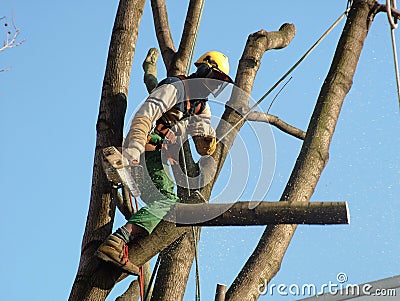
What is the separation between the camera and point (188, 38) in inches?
211

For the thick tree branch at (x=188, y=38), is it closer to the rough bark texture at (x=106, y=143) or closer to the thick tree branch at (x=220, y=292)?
the rough bark texture at (x=106, y=143)

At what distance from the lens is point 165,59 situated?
18.0ft

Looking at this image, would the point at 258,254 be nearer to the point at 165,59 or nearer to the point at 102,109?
the point at 102,109

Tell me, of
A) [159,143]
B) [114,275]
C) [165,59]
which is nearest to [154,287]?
[114,275]

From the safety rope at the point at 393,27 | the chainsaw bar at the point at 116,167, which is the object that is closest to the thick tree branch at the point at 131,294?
the chainsaw bar at the point at 116,167

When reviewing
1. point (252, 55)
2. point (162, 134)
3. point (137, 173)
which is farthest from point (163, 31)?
point (137, 173)

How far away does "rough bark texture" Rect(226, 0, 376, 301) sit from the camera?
166 inches

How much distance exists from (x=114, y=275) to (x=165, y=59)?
6.59 ft

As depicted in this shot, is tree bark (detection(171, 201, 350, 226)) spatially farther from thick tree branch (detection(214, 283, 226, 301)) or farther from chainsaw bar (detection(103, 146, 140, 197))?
thick tree branch (detection(214, 283, 226, 301))

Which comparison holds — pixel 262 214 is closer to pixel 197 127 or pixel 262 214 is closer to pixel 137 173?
pixel 137 173

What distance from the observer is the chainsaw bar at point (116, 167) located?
3.71 m

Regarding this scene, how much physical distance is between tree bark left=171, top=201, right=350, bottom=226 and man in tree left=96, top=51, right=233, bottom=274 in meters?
0.35

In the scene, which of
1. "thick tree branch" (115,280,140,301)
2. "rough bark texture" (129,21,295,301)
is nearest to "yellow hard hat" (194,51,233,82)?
"rough bark texture" (129,21,295,301)

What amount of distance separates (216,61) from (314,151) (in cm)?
82
